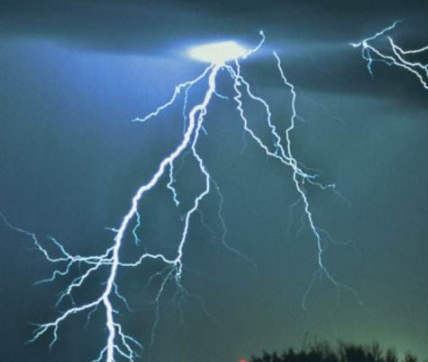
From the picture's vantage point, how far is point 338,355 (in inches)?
150

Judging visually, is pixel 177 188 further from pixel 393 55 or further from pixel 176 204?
pixel 393 55

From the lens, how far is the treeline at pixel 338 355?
3.74 m

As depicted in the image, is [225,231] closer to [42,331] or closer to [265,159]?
[265,159]

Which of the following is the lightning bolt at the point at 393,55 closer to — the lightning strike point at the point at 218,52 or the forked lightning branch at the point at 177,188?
the forked lightning branch at the point at 177,188

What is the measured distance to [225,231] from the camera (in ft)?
12.5

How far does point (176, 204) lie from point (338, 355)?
1.40 m

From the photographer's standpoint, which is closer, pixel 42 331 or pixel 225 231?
pixel 42 331

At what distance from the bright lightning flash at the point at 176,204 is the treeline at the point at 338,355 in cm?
78

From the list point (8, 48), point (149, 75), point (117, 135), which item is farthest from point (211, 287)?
point (8, 48)

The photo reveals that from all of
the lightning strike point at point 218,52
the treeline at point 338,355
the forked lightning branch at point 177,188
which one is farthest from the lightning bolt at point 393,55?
the treeline at point 338,355

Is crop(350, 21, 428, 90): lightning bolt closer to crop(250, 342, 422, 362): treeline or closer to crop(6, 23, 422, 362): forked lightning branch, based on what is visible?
crop(6, 23, 422, 362): forked lightning branch

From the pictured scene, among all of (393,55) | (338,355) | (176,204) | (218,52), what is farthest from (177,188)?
(393,55)

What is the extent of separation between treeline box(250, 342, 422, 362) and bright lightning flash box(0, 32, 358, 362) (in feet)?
→ 2.56

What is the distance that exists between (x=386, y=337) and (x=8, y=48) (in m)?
3.01
